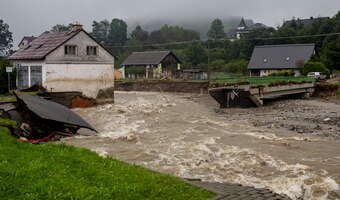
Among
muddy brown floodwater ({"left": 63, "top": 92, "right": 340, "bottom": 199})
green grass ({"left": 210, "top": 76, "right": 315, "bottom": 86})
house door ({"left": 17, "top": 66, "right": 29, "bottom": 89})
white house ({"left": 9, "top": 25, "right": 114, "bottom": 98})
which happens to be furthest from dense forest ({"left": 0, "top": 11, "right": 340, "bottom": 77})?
muddy brown floodwater ({"left": 63, "top": 92, "right": 340, "bottom": 199})

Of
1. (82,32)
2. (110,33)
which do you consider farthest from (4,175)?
(110,33)

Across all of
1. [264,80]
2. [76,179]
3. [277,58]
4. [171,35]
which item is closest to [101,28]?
[171,35]

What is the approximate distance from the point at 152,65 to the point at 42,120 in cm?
5192

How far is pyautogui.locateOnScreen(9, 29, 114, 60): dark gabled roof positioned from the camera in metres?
29.2

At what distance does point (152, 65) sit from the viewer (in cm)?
6719

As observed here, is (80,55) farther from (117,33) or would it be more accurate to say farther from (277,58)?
(117,33)

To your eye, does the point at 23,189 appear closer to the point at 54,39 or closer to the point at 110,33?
the point at 54,39

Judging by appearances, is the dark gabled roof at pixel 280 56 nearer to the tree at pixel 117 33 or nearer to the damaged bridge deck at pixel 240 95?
the damaged bridge deck at pixel 240 95

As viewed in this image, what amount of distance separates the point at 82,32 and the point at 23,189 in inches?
1008

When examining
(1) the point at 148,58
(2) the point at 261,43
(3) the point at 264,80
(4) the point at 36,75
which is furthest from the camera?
(2) the point at 261,43

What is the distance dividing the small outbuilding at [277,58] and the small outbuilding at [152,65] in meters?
12.0

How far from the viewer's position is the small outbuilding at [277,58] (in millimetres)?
61250

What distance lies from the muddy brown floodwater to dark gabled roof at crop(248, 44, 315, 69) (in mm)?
34085

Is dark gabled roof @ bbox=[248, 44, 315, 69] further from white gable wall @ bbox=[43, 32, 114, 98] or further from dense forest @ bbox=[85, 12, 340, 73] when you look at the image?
white gable wall @ bbox=[43, 32, 114, 98]
